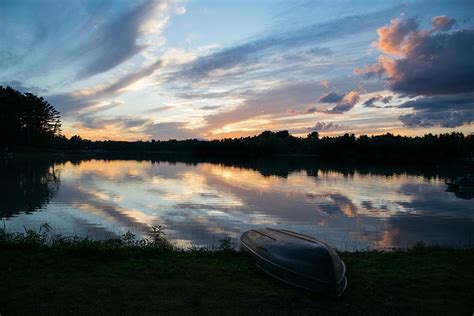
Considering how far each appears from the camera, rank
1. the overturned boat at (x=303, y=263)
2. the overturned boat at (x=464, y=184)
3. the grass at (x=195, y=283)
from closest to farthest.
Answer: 1. the grass at (x=195, y=283)
2. the overturned boat at (x=303, y=263)
3. the overturned boat at (x=464, y=184)

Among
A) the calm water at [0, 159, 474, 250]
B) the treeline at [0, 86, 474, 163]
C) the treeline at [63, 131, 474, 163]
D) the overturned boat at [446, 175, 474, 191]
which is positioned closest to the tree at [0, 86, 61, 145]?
the treeline at [0, 86, 474, 163]

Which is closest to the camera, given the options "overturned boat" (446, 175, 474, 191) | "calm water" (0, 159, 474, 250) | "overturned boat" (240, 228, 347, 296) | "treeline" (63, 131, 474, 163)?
"overturned boat" (240, 228, 347, 296)

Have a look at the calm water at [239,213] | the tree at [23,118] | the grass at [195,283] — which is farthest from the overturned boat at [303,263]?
the tree at [23,118]

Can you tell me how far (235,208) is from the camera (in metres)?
22.1

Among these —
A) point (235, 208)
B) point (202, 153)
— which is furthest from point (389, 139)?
point (235, 208)

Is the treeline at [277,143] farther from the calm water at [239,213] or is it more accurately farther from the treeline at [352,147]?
the calm water at [239,213]

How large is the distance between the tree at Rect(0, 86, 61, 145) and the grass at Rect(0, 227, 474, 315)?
84.7 meters

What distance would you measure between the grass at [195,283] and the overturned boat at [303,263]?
190mm

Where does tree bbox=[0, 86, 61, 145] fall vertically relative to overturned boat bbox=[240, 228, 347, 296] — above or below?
above

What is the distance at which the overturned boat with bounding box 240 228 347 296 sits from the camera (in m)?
6.87

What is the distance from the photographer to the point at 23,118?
87188 mm

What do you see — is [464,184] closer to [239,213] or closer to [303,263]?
[239,213]

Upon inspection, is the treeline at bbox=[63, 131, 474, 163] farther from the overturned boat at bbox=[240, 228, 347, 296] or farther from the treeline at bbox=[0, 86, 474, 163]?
the overturned boat at bbox=[240, 228, 347, 296]

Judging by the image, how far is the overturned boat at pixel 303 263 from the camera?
22.5 feet
